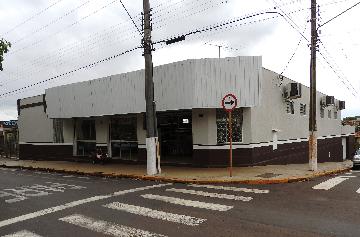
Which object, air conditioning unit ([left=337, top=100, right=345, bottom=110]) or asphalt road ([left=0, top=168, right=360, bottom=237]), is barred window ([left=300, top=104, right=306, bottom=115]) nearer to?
asphalt road ([left=0, top=168, right=360, bottom=237])

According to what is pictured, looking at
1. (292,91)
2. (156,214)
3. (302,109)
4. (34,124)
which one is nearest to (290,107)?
(292,91)

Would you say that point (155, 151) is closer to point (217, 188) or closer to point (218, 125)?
point (218, 125)

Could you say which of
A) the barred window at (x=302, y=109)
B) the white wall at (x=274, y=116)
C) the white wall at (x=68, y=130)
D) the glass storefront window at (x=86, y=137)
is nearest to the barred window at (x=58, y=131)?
the white wall at (x=68, y=130)

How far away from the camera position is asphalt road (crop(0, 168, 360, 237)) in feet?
23.5

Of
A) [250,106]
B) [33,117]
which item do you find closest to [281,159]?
[250,106]

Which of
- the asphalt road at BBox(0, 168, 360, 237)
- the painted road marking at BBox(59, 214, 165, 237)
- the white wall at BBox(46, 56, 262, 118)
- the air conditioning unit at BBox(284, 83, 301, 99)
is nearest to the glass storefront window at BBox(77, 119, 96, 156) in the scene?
the white wall at BBox(46, 56, 262, 118)

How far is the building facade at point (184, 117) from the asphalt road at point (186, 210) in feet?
15.2

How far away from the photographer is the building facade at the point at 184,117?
15.9 metres

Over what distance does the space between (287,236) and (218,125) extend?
1058 centimetres

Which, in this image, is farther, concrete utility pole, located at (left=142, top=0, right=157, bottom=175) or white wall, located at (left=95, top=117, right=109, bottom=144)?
white wall, located at (left=95, top=117, right=109, bottom=144)

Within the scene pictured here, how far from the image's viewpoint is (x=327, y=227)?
698cm

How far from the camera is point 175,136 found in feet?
67.8

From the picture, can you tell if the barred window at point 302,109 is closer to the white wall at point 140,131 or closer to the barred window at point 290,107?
the barred window at point 290,107

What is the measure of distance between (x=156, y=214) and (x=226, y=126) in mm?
9031
